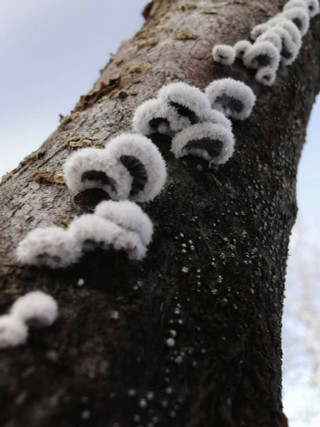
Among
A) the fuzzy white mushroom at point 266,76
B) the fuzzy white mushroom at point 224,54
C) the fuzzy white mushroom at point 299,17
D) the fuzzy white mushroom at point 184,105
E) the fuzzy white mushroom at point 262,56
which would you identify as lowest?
the fuzzy white mushroom at point 184,105

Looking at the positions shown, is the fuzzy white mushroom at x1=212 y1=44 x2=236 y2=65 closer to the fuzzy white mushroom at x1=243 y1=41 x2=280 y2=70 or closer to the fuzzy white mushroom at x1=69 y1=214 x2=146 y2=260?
the fuzzy white mushroom at x1=243 y1=41 x2=280 y2=70

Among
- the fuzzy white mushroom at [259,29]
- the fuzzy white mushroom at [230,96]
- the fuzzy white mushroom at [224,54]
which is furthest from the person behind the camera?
the fuzzy white mushroom at [259,29]

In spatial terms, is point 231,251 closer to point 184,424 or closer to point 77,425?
point 184,424

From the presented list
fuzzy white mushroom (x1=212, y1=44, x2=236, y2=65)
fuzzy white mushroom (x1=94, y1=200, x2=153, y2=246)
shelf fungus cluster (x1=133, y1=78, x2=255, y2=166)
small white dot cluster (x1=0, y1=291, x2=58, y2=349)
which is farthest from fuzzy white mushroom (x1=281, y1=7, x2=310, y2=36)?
small white dot cluster (x1=0, y1=291, x2=58, y2=349)

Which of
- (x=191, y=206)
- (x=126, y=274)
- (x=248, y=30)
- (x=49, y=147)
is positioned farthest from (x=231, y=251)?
(x=248, y=30)

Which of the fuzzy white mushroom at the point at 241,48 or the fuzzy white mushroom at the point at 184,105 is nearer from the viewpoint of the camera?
the fuzzy white mushroom at the point at 184,105

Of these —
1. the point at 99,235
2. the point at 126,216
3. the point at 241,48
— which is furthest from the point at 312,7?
the point at 99,235

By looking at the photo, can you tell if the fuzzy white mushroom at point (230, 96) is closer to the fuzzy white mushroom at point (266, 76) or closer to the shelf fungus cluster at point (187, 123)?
the shelf fungus cluster at point (187, 123)

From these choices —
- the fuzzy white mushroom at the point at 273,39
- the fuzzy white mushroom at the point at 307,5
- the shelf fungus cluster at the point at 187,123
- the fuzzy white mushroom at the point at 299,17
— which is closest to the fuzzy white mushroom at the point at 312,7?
the fuzzy white mushroom at the point at 307,5

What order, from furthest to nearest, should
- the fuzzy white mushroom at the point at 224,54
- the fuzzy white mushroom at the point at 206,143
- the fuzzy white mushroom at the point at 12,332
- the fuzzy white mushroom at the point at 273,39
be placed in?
the fuzzy white mushroom at the point at 273,39 < the fuzzy white mushroom at the point at 224,54 < the fuzzy white mushroom at the point at 206,143 < the fuzzy white mushroom at the point at 12,332
